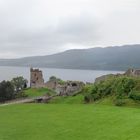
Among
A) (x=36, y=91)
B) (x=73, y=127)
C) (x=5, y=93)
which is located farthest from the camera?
(x=36, y=91)

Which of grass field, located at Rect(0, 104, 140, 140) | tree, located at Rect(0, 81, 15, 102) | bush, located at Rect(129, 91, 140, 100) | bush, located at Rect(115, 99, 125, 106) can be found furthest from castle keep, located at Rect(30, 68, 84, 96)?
grass field, located at Rect(0, 104, 140, 140)

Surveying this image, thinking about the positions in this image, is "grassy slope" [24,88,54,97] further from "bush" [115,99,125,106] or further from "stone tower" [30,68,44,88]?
"bush" [115,99,125,106]

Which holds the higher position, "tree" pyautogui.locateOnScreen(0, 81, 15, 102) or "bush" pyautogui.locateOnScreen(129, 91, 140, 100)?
"bush" pyautogui.locateOnScreen(129, 91, 140, 100)

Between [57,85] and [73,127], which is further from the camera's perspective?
[57,85]

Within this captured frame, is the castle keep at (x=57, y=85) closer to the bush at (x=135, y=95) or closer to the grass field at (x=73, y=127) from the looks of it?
the bush at (x=135, y=95)

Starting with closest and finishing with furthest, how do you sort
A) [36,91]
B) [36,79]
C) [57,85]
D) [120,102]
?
[120,102]
[57,85]
[36,91]
[36,79]

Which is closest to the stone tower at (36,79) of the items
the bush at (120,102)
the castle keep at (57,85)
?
the castle keep at (57,85)

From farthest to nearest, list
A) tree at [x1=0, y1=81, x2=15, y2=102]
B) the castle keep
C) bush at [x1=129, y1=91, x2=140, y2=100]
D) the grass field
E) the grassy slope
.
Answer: the grassy slope < tree at [x1=0, y1=81, x2=15, y2=102] < the castle keep < bush at [x1=129, y1=91, x2=140, y2=100] < the grass field

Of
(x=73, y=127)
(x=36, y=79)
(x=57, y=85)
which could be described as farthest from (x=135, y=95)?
(x=36, y=79)

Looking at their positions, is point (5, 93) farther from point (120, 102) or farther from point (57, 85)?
point (120, 102)

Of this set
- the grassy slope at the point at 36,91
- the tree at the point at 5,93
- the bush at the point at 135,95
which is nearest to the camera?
the bush at the point at 135,95

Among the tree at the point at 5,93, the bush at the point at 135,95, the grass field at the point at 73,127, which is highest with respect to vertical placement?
the bush at the point at 135,95

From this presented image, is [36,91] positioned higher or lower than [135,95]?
lower

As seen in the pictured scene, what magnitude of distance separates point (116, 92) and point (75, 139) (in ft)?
77.8
